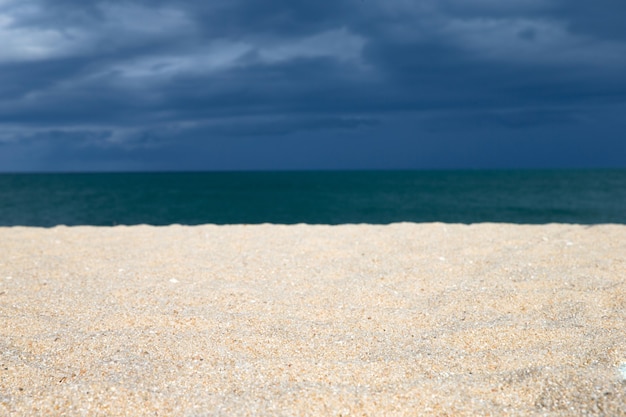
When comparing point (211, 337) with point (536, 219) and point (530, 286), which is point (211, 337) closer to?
point (530, 286)

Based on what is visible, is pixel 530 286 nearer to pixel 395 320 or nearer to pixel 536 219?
pixel 395 320

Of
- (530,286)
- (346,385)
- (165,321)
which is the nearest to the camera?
(346,385)

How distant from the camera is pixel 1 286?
611 cm

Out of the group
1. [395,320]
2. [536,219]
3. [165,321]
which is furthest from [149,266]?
[536,219]

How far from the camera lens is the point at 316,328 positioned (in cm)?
474

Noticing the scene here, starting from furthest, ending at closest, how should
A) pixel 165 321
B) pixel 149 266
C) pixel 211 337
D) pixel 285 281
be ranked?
pixel 149 266, pixel 285 281, pixel 165 321, pixel 211 337

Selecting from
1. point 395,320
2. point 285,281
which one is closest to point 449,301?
point 395,320

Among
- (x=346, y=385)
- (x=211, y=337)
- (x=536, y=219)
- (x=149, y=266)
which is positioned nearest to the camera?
(x=346, y=385)

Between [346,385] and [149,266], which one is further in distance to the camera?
[149,266]

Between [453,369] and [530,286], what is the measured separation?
2606 mm

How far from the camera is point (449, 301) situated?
18.1ft

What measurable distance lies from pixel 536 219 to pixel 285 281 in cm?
2652

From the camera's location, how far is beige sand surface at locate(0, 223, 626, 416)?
3.34 m

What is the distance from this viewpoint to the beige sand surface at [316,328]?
3.34 meters
